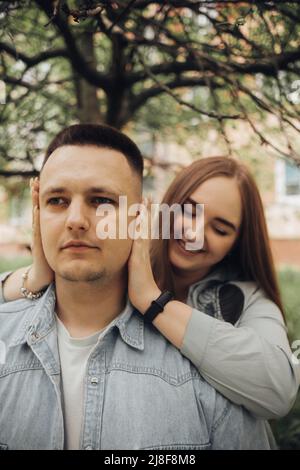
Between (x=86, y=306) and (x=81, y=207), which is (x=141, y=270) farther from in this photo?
(x=81, y=207)

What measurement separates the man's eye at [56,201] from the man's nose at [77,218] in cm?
9

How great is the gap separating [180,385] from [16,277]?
40.6 inches

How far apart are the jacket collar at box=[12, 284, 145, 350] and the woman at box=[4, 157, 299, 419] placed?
0.23 feet

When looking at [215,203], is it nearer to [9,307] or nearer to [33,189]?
[33,189]

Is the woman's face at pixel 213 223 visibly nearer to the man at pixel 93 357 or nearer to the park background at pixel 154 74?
the park background at pixel 154 74

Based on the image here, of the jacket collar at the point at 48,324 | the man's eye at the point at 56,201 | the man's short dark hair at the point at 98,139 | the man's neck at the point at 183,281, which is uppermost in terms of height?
the man's short dark hair at the point at 98,139

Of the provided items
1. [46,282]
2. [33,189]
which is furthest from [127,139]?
[46,282]

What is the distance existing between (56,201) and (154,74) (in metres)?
2.08

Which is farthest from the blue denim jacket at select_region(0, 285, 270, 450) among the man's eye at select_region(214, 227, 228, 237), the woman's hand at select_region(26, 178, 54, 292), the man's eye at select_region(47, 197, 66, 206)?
the man's eye at select_region(214, 227, 228, 237)

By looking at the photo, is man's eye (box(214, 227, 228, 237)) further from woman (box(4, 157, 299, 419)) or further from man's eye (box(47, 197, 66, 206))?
man's eye (box(47, 197, 66, 206))

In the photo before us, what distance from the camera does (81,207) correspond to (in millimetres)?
1703

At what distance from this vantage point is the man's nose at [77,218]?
1.66 meters

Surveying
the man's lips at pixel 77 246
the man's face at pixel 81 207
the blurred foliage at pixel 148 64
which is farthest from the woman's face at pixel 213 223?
the man's lips at pixel 77 246

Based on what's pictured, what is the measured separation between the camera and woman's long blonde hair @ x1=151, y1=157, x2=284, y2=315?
2484 millimetres
